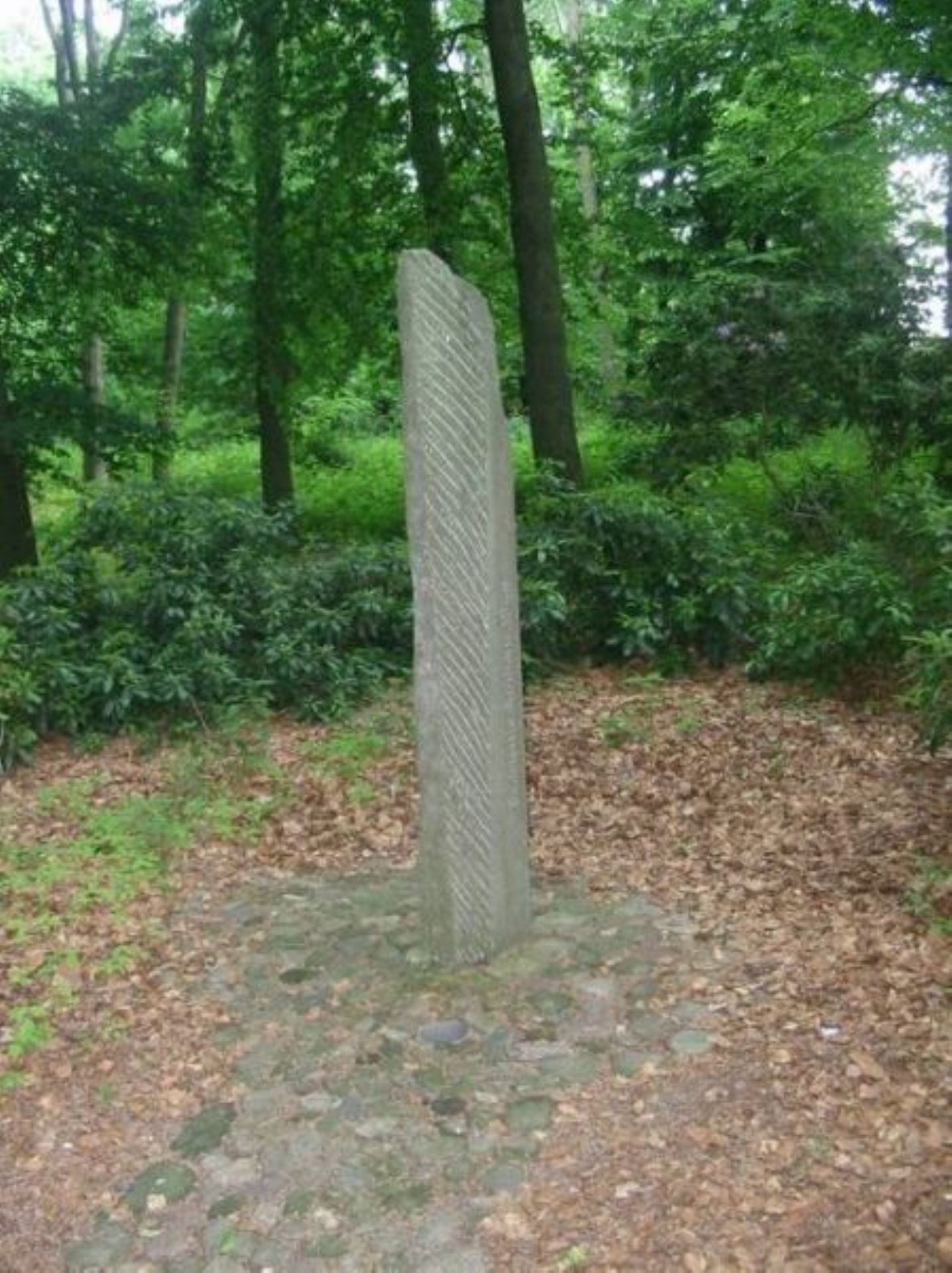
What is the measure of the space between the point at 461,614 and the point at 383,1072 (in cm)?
163

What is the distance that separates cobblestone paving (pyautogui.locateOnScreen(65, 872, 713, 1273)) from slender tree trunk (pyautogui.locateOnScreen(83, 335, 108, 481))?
6336 millimetres

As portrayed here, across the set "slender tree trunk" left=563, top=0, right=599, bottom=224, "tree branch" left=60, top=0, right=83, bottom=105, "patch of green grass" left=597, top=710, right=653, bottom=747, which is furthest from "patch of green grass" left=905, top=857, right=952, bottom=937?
"tree branch" left=60, top=0, right=83, bottom=105

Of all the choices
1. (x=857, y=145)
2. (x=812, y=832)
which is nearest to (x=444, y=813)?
(x=812, y=832)

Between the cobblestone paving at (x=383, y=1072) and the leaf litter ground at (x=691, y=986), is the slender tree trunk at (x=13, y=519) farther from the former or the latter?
the cobblestone paving at (x=383, y=1072)

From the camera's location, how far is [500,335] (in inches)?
548

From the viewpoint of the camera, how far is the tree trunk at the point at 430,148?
36.8 feet

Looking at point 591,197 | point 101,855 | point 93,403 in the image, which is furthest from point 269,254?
point 101,855

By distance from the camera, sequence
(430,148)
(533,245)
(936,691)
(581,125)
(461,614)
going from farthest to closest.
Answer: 1. (581,125)
2. (430,148)
3. (533,245)
4. (936,691)
5. (461,614)

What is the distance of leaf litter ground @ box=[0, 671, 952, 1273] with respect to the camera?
3139mm

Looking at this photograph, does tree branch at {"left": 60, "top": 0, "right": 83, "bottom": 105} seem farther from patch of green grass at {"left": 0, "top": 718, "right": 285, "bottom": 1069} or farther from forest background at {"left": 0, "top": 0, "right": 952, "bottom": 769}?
patch of green grass at {"left": 0, "top": 718, "right": 285, "bottom": 1069}

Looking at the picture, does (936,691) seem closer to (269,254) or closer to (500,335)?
(269,254)

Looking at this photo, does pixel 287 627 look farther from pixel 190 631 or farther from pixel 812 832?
pixel 812 832

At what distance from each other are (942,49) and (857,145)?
73.9 inches

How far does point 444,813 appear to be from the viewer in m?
4.31
